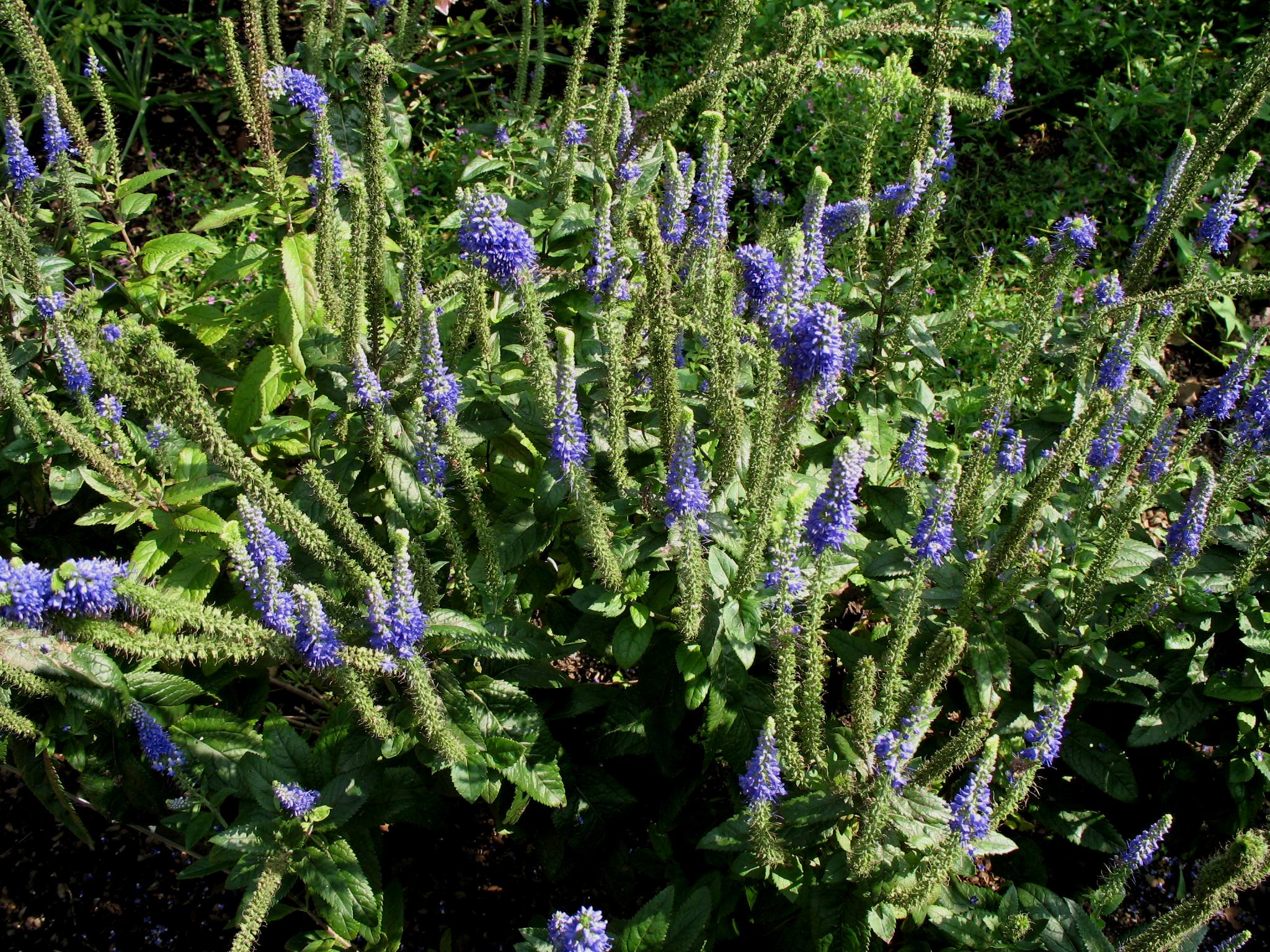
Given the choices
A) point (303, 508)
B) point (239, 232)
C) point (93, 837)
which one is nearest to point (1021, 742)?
point (303, 508)

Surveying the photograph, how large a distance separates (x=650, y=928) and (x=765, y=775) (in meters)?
0.62

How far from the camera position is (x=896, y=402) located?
3.85 m

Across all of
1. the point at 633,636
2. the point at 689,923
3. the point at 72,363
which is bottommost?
the point at 689,923

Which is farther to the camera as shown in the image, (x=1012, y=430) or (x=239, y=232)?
(x=239, y=232)

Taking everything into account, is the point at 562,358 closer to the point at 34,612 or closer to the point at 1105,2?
the point at 34,612

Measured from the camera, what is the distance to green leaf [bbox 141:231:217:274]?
4164mm

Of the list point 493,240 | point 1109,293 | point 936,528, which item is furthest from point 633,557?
point 1109,293

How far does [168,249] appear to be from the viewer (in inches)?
165

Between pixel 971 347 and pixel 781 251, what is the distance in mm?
3055

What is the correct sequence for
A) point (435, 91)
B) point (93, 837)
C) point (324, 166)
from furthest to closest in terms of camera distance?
point (435, 91) → point (93, 837) → point (324, 166)

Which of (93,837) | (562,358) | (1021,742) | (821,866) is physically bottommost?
(93,837)

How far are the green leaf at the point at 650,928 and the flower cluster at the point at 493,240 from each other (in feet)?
6.17

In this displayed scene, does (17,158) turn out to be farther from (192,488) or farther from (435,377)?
(435,377)

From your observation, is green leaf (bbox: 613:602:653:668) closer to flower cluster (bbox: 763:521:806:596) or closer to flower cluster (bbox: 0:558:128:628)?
flower cluster (bbox: 763:521:806:596)
